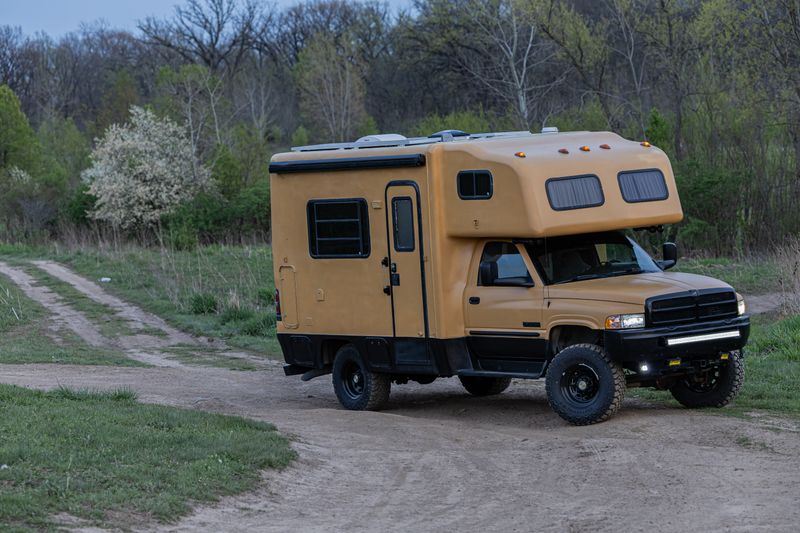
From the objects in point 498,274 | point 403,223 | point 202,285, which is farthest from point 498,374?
point 202,285

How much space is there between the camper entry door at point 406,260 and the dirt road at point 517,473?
109cm

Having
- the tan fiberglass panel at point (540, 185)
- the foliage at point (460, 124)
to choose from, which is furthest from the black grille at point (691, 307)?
the foliage at point (460, 124)

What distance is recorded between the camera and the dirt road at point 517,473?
881cm

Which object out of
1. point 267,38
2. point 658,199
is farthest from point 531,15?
point 267,38

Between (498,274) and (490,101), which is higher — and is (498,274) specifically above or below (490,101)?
below

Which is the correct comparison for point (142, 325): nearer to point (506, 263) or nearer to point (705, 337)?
point (506, 263)

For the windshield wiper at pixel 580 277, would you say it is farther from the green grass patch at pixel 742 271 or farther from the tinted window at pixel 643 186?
the green grass patch at pixel 742 271

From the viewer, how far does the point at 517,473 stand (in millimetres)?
10422

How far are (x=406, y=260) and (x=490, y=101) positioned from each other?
154 ft

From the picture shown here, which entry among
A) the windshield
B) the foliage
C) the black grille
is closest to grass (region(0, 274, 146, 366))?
the windshield

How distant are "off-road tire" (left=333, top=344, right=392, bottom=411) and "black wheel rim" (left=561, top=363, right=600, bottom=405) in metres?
2.73

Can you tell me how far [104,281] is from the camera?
1207 inches

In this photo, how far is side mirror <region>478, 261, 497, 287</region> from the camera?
13.0m

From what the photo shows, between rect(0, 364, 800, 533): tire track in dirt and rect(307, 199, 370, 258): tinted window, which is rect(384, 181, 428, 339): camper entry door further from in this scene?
rect(0, 364, 800, 533): tire track in dirt
